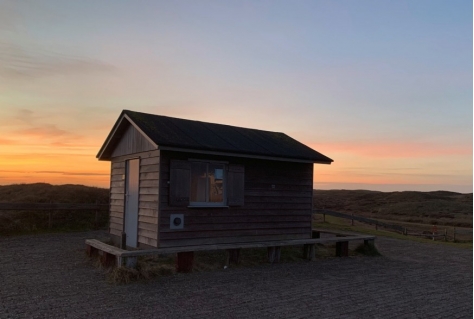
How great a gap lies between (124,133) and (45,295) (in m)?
6.43

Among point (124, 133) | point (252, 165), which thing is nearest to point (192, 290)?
point (252, 165)

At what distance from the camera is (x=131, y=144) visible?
41.1ft

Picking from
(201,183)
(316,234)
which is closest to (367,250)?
(316,234)

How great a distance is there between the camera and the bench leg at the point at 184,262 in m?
9.73

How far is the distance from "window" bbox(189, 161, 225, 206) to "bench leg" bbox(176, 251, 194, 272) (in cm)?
186

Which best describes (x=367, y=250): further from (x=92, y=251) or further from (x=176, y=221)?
(x=92, y=251)

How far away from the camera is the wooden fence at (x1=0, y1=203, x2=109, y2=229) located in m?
16.0

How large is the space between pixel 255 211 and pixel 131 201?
3.62 m

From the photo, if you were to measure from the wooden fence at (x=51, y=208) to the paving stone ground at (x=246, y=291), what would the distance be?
4.40 m

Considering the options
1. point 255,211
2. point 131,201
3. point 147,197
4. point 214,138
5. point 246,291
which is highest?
point 214,138

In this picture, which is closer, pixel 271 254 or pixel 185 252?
pixel 185 252

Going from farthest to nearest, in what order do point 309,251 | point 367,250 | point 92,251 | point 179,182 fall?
point 367,250, point 309,251, point 92,251, point 179,182

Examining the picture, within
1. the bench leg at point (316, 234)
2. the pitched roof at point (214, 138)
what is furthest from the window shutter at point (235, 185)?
the bench leg at point (316, 234)

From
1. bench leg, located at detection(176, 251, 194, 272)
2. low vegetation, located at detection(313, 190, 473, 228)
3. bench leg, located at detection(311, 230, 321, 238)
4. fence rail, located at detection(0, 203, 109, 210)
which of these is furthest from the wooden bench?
low vegetation, located at detection(313, 190, 473, 228)
